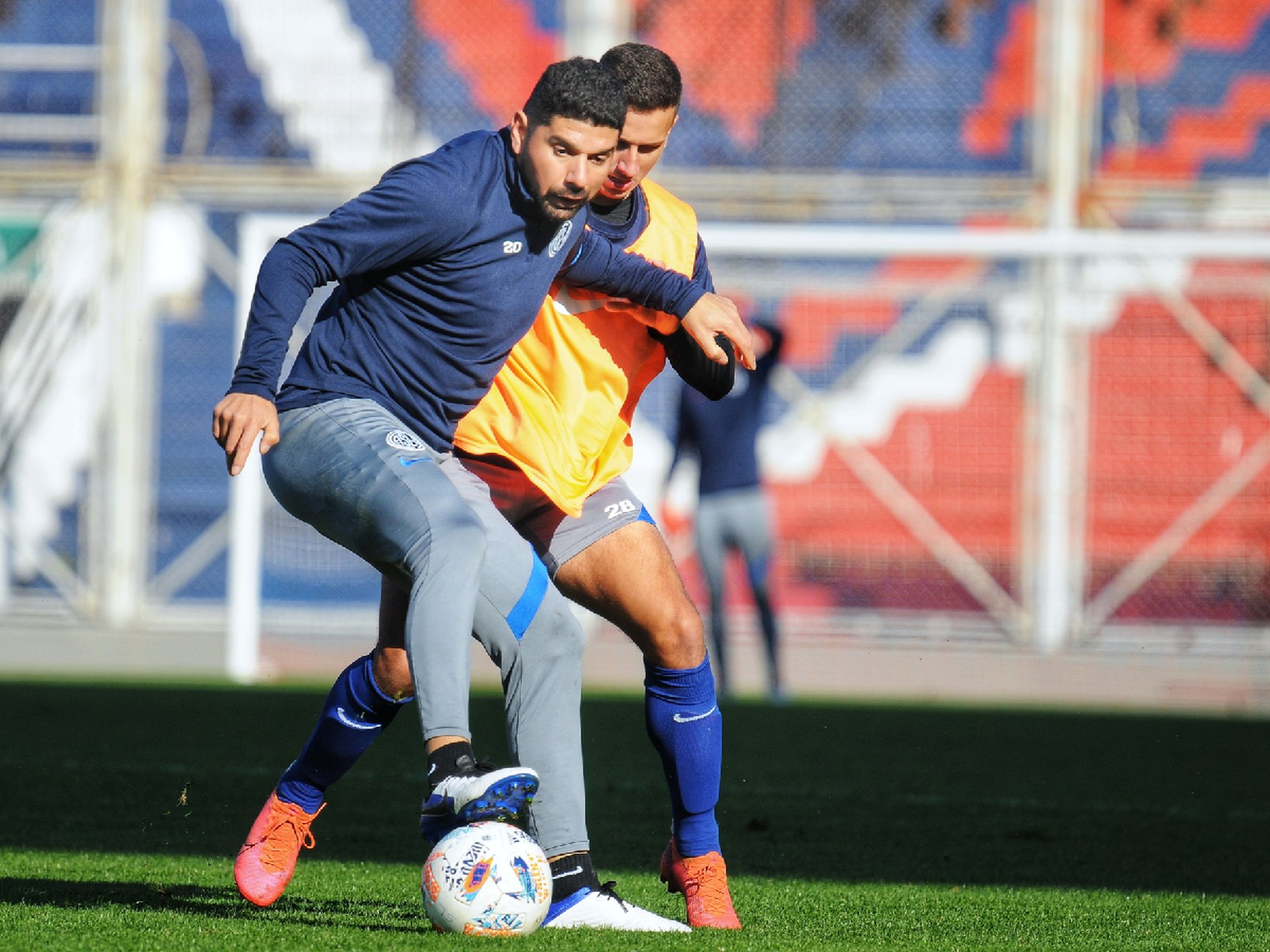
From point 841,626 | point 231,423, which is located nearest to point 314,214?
point 841,626

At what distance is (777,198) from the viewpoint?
45.9ft

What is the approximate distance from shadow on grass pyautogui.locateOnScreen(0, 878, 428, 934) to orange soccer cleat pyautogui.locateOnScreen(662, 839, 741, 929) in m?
0.53

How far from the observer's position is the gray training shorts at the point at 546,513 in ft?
12.0

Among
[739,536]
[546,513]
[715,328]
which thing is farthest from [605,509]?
[739,536]

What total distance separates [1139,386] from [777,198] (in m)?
3.25

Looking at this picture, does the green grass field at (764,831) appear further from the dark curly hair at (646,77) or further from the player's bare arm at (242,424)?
the dark curly hair at (646,77)

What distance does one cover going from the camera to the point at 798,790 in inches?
228

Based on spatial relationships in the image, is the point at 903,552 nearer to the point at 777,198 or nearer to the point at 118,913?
the point at 777,198

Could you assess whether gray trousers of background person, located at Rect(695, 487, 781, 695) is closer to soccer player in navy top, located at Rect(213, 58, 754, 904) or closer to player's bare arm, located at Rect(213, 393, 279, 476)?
soccer player in navy top, located at Rect(213, 58, 754, 904)

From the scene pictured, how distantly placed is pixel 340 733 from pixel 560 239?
1152 millimetres

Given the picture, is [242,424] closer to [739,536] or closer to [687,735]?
[687,735]

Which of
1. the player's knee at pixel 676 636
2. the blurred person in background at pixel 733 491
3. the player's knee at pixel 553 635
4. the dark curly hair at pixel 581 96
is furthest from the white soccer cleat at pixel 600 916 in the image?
the blurred person in background at pixel 733 491

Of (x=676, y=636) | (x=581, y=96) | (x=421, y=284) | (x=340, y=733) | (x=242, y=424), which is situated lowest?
(x=340, y=733)

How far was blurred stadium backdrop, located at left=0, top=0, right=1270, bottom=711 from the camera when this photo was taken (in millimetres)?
13125
